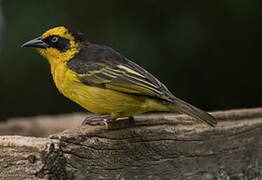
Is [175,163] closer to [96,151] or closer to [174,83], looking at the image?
[96,151]

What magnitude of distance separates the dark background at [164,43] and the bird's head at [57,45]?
2.57 m

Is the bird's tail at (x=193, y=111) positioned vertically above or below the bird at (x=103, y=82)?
below

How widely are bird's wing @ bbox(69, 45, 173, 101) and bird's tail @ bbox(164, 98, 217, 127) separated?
7cm

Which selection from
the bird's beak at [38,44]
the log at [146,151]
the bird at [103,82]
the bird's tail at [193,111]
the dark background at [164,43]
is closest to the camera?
the log at [146,151]

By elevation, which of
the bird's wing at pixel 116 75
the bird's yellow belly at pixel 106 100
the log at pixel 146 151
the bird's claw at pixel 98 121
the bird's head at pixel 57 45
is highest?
the bird's head at pixel 57 45

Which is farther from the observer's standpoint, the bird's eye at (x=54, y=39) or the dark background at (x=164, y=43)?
the dark background at (x=164, y=43)

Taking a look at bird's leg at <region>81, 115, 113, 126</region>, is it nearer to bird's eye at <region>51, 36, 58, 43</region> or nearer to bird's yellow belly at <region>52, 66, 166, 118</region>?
bird's yellow belly at <region>52, 66, 166, 118</region>

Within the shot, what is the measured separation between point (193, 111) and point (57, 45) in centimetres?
138

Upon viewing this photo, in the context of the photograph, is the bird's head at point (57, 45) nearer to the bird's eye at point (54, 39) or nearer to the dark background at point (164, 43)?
the bird's eye at point (54, 39)

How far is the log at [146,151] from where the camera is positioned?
290 centimetres

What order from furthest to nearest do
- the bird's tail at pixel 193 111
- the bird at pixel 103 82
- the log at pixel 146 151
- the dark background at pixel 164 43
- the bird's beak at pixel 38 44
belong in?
the dark background at pixel 164 43 → the bird's beak at pixel 38 44 → the bird at pixel 103 82 → the bird's tail at pixel 193 111 → the log at pixel 146 151

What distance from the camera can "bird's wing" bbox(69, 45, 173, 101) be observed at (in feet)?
12.0

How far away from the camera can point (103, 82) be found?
382 centimetres

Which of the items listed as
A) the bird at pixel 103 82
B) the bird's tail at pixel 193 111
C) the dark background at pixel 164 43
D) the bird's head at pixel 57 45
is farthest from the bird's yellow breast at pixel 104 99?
the dark background at pixel 164 43
